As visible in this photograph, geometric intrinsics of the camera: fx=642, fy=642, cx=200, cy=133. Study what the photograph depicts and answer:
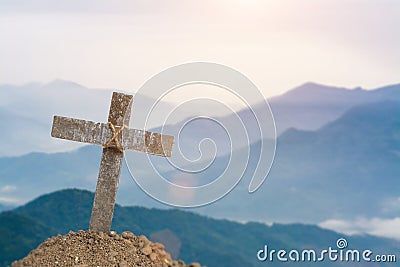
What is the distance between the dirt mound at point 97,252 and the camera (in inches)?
254

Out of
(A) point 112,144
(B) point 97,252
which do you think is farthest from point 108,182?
(B) point 97,252

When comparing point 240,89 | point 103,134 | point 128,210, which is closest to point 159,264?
point 103,134

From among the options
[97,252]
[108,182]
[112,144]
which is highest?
[112,144]

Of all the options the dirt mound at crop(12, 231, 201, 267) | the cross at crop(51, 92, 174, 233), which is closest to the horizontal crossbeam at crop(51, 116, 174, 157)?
the cross at crop(51, 92, 174, 233)

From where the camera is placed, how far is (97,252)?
6.56m

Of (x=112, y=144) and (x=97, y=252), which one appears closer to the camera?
(x=97, y=252)

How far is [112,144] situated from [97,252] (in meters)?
1.13

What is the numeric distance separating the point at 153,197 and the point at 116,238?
1.92ft

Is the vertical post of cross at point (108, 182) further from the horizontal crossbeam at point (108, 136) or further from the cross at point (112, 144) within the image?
the horizontal crossbeam at point (108, 136)

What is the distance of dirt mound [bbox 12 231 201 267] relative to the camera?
644 cm

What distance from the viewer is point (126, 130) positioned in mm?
6824

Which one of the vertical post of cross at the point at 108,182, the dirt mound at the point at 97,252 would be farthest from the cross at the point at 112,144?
the dirt mound at the point at 97,252

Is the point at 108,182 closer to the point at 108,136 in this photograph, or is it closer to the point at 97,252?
the point at 108,136

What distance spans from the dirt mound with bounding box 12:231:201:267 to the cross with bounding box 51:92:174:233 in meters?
0.21
